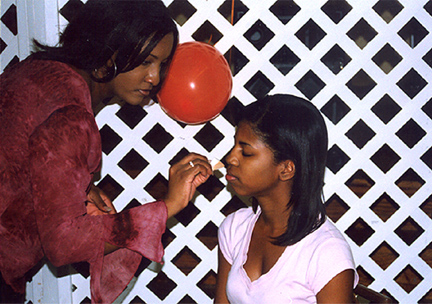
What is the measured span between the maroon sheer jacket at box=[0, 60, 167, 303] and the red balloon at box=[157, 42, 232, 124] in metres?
0.40

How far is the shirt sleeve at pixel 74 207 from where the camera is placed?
2.86 feet

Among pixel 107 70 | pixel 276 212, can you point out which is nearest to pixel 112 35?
pixel 107 70

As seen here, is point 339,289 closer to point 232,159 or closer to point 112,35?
point 232,159

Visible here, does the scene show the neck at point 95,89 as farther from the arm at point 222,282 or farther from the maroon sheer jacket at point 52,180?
the arm at point 222,282

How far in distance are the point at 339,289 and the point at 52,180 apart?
0.68 meters

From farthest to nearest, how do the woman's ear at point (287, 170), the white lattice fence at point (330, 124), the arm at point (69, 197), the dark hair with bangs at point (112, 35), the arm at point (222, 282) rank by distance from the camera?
the white lattice fence at point (330, 124)
the arm at point (222, 282)
the woman's ear at point (287, 170)
the dark hair with bangs at point (112, 35)
the arm at point (69, 197)

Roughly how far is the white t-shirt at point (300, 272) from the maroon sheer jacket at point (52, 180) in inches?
10.0

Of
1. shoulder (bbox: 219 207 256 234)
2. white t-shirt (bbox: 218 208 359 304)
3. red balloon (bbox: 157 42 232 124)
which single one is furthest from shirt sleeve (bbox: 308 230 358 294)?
red balloon (bbox: 157 42 232 124)

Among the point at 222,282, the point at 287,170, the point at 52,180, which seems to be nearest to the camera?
the point at 52,180

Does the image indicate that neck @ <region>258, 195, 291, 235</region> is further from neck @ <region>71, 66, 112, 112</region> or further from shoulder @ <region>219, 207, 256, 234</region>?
neck @ <region>71, 66, 112, 112</region>

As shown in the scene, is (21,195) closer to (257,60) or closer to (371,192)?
(257,60)

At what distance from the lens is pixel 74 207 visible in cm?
90

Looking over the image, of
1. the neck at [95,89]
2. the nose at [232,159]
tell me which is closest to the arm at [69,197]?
the neck at [95,89]

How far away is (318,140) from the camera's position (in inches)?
43.1
